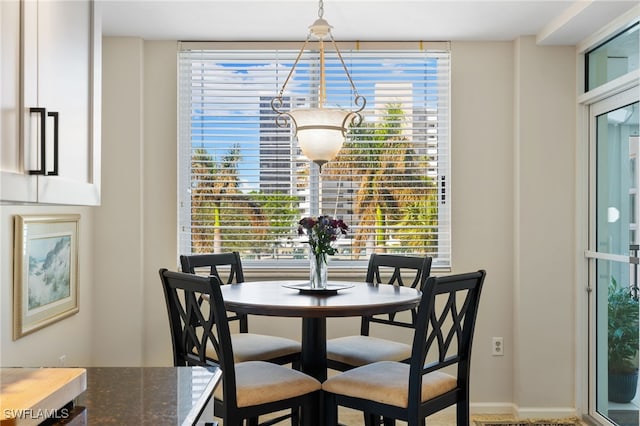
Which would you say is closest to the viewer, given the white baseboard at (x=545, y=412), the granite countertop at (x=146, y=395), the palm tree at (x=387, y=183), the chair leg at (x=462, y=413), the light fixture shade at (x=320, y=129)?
the granite countertop at (x=146, y=395)

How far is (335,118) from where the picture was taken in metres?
2.68

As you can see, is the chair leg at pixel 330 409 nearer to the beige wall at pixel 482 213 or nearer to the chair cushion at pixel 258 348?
the chair cushion at pixel 258 348

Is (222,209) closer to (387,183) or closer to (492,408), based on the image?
(387,183)

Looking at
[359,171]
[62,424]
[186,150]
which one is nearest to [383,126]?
[359,171]

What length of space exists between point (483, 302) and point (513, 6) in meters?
1.86

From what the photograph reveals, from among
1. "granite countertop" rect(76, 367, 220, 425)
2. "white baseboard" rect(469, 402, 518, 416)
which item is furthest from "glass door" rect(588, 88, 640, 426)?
"granite countertop" rect(76, 367, 220, 425)

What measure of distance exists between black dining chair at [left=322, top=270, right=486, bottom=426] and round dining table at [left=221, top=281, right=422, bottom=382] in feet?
0.79

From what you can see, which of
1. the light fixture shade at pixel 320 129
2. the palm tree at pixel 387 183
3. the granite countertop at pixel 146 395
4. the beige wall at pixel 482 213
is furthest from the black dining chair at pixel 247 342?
the granite countertop at pixel 146 395

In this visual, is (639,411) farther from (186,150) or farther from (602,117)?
(186,150)

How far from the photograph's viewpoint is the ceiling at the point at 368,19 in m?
3.14

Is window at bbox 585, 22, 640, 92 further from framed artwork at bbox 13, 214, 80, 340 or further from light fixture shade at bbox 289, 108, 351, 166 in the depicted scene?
Answer: framed artwork at bbox 13, 214, 80, 340

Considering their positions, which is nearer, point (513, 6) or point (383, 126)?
point (513, 6)

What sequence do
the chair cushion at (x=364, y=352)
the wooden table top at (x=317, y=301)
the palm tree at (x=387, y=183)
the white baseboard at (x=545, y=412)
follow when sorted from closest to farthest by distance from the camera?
the wooden table top at (x=317, y=301) < the chair cushion at (x=364, y=352) < the white baseboard at (x=545, y=412) < the palm tree at (x=387, y=183)

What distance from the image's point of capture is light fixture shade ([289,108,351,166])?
267 centimetres
